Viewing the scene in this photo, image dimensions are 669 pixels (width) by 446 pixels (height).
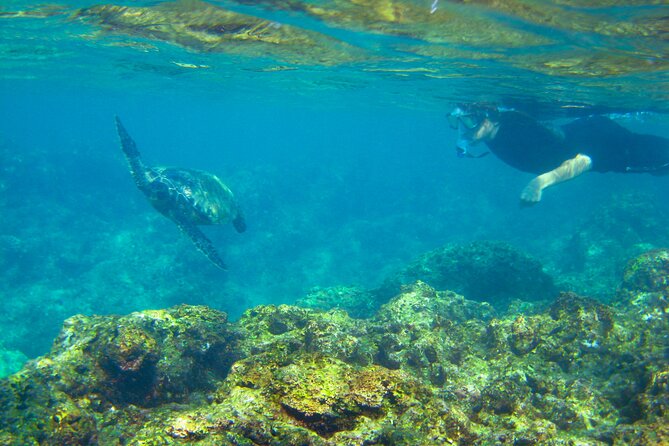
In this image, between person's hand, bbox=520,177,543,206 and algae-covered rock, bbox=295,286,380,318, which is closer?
person's hand, bbox=520,177,543,206

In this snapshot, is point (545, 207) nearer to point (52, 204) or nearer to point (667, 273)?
point (667, 273)

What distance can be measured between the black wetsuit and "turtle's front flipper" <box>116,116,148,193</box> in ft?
35.2

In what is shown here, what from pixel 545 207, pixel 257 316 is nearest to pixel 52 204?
pixel 257 316

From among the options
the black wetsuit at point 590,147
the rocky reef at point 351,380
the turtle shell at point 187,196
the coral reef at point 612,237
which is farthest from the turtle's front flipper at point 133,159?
the coral reef at point 612,237

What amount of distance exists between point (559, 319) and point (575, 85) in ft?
35.9

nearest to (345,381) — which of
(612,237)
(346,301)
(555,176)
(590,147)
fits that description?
(555,176)

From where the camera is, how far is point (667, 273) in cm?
882

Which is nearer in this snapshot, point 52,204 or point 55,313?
point 55,313

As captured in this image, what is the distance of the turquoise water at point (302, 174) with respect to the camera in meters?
9.85

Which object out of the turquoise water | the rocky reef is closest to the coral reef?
the turquoise water

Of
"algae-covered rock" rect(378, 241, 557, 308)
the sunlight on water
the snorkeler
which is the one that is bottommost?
→ "algae-covered rock" rect(378, 241, 557, 308)

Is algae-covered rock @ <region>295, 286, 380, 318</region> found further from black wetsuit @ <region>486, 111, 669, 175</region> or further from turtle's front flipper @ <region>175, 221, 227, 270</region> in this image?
black wetsuit @ <region>486, 111, 669, 175</region>

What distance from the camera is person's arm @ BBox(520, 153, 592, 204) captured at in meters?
8.70

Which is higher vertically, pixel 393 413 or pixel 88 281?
pixel 393 413
